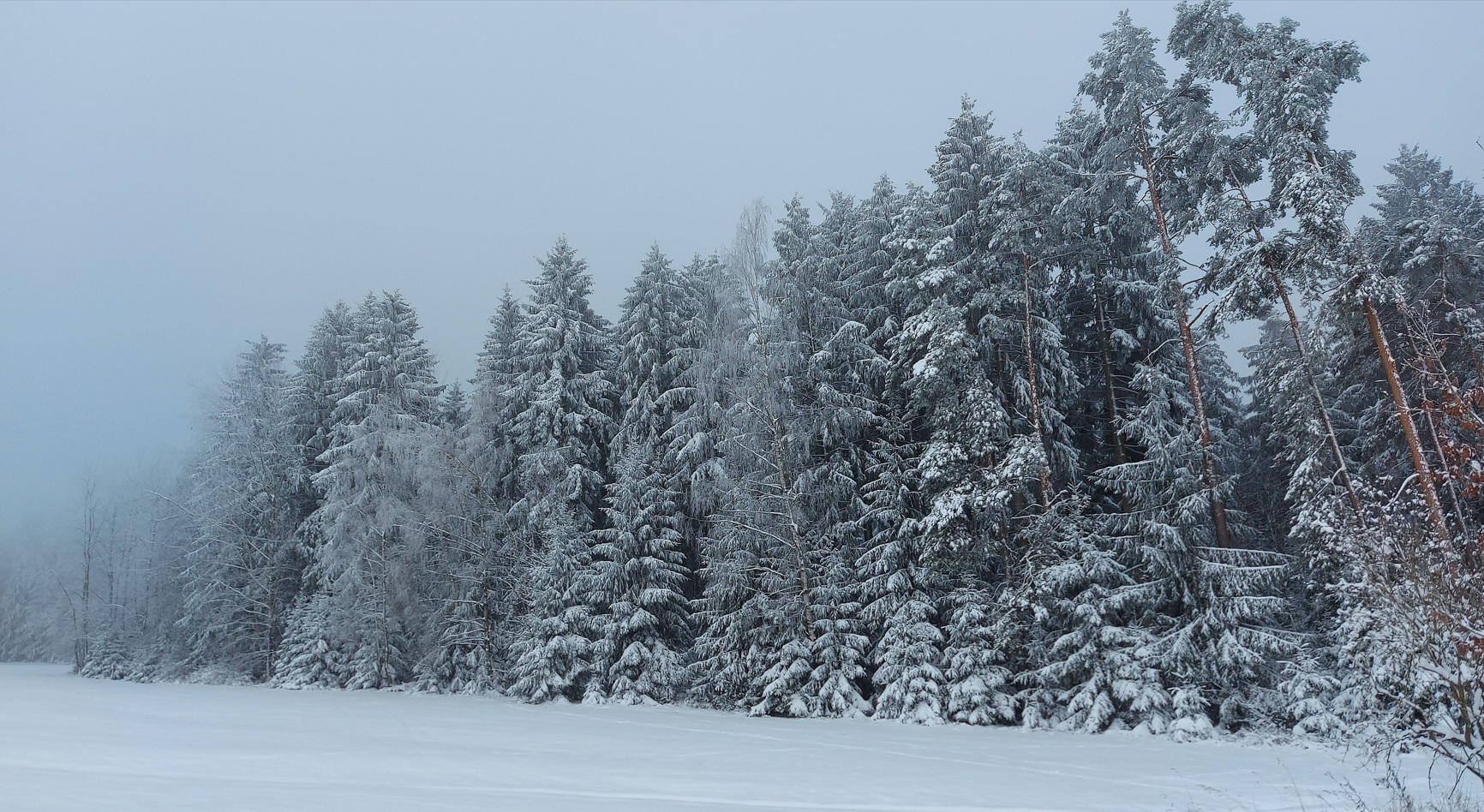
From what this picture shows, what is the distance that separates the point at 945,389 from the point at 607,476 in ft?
47.5

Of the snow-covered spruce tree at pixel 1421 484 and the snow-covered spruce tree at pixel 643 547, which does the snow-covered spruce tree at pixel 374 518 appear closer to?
the snow-covered spruce tree at pixel 643 547

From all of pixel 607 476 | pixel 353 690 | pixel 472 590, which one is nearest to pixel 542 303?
pixel 607 476

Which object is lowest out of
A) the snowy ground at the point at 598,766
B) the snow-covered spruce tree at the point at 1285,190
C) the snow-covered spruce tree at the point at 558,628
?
the snowy ground at the point at 598,766

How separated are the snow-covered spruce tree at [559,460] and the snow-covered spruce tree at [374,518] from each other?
4.16 meters

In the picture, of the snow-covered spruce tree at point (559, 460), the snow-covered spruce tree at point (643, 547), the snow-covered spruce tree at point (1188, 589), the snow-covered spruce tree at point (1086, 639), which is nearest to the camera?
the snow-covered spruce tree at point (1188, 589)

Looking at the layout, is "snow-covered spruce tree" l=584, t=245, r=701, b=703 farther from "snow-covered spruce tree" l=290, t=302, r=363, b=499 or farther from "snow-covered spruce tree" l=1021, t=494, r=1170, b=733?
"snow-covered spruce tree" l=290, t=302, r=363, b=499

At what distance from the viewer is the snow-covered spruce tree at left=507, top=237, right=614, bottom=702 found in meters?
26.7

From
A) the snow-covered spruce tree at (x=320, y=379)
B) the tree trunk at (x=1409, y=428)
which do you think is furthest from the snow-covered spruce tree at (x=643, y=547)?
the tree trunk at (x=1409, y=428)

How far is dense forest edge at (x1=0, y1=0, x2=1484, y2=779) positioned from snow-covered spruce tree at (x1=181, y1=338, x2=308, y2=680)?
0.27 m

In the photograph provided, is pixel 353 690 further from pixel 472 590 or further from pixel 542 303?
pixel 542 303

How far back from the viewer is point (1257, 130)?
62.0ft

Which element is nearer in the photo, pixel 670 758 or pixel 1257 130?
pixel 670 758

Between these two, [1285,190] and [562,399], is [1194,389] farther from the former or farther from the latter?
[562,399]

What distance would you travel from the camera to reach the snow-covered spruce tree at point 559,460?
87.7ft
